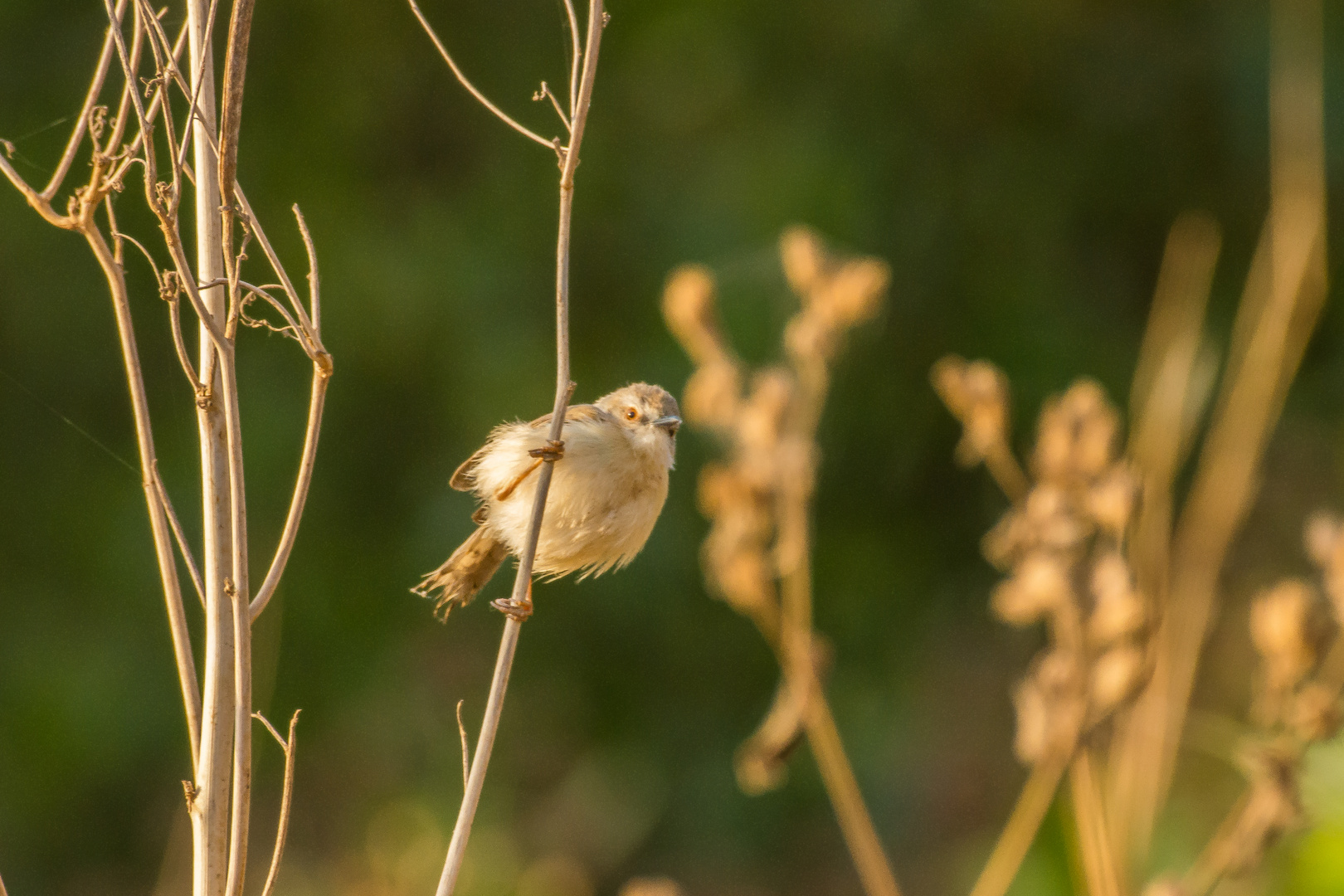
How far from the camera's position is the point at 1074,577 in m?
2.23

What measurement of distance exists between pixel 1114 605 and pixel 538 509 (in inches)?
39.9

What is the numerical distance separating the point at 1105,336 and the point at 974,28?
5.85ft

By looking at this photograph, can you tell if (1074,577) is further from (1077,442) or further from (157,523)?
(157,523)

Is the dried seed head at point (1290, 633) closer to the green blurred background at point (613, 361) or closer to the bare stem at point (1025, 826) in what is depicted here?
the bare stem at point (1025, 826)

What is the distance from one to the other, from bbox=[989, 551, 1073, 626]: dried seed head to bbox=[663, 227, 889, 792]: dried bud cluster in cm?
41

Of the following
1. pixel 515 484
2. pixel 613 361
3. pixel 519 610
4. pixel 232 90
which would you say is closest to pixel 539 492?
pixel 519 610

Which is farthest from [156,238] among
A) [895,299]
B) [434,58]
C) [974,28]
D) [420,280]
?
[974,28]

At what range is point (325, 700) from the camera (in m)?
6.41

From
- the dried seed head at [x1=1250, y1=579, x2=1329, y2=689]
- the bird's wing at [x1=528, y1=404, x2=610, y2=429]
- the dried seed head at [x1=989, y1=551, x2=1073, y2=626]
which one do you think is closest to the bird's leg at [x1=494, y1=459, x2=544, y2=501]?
the bird's wing at [x1=528, y1=404, x2=610, y2=429]

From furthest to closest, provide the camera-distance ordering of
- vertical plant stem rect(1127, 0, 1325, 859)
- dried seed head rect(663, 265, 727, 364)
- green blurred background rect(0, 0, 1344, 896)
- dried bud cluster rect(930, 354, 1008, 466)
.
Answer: green blurred background rect(0, 0, 1344, 896) → dried seed head rect(663, 265, 727, 364) → dried bud cluster rect(930, 354, 1008, 466) → vertical plant stem rect(1127, 0, 1325, 859)

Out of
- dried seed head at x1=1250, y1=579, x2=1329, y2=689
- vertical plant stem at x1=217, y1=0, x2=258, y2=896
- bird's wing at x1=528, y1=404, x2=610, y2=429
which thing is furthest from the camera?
bird's wing at x1=528, y1=404, x2=610, y2=429

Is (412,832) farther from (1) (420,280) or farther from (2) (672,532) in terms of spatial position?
(1) (420,280)

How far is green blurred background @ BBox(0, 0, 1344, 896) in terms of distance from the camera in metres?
6.14

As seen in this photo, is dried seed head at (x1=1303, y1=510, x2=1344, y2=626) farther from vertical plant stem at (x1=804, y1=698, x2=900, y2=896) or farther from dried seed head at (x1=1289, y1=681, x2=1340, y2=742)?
vertical plant stem at (x1=804, y1=698, x2=900, y2=896)
